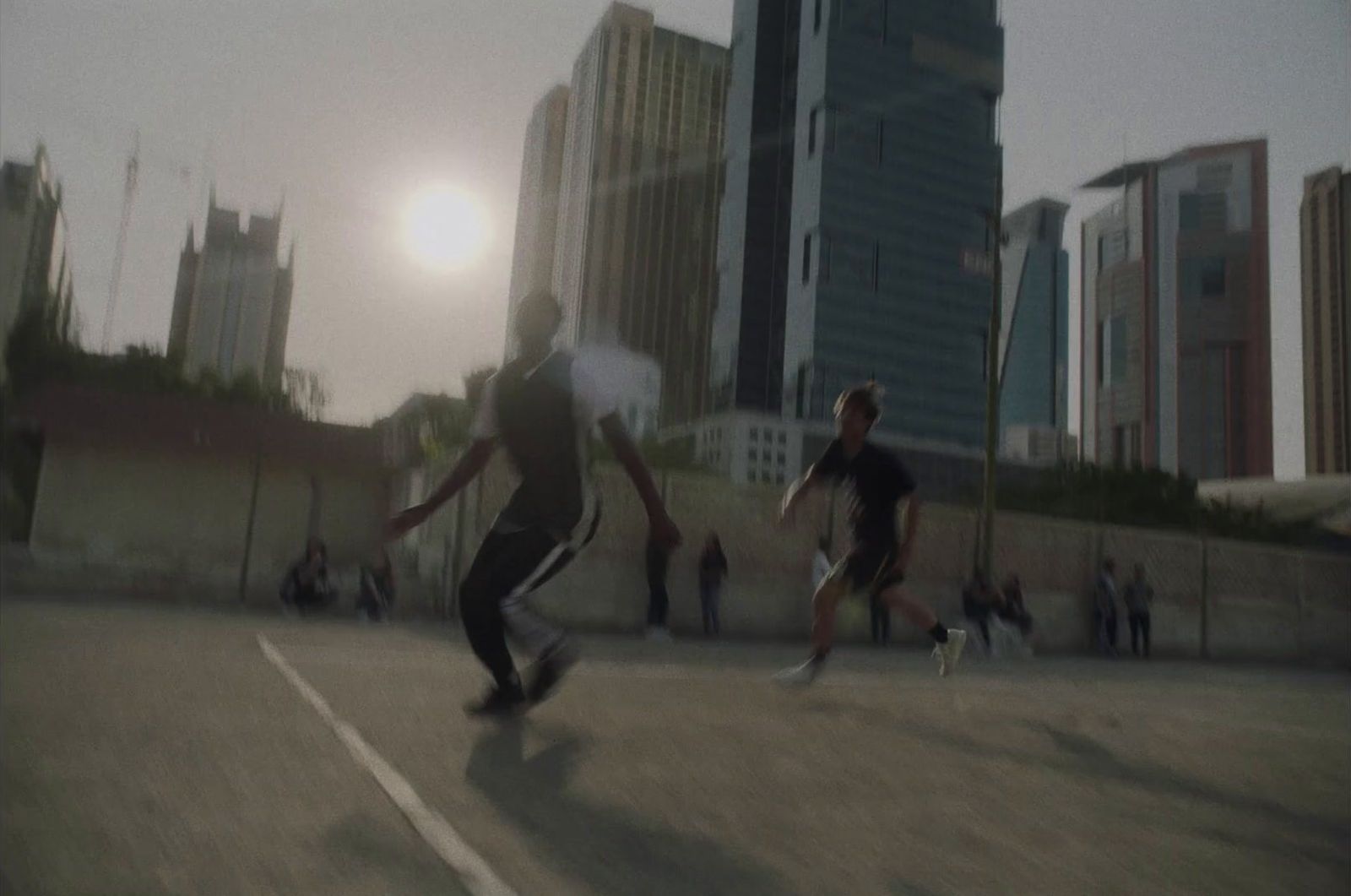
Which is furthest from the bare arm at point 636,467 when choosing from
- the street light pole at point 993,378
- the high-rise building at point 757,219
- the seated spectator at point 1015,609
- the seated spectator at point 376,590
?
the high-rise building at point 757,219

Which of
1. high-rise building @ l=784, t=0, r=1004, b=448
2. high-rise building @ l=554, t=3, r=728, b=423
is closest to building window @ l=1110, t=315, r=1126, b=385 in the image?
high-rise building @ l=784, t=0, r=1004, b=448

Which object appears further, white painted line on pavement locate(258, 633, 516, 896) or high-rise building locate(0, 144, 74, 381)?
high-rise building locate(0, 144, 74, 381)

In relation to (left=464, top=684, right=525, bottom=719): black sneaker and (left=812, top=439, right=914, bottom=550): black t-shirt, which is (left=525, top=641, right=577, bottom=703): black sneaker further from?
(left=812, top=439, right=914, bottom=550): black t-shirt

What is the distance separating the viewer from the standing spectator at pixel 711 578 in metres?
14.1

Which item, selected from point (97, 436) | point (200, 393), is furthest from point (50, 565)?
point (200, 393)

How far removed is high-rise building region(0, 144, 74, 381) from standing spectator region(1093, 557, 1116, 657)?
1648 centimetres

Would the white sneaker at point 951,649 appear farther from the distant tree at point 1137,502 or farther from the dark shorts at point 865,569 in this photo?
the distant tree at point 1137,502

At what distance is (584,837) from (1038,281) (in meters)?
33.1

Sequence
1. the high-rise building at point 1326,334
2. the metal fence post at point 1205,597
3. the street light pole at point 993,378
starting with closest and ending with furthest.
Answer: the high-rise building at point 1326,334 → the street light pole at point 993,378 → the metal fence post at point 1205,597

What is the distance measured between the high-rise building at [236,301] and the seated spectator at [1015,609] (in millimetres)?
44263

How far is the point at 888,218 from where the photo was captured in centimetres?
2686

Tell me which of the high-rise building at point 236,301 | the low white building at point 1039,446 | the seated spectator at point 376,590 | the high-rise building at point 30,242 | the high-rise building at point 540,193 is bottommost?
the seated spectator at point 376,590

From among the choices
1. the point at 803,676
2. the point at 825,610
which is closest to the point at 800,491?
the point at 825,610

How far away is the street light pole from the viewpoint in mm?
14898
